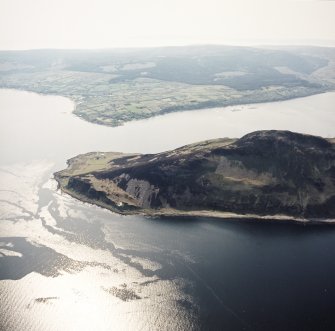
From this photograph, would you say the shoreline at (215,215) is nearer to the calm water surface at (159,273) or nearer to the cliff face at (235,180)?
the cliff face at (235,180)

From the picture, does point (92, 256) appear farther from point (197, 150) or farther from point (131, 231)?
point (197, 150)

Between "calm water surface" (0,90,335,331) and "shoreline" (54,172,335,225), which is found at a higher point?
"shoreline" (54,172,335,225)

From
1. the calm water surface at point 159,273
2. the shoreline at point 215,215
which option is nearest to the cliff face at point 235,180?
the shoreline at point 215,215

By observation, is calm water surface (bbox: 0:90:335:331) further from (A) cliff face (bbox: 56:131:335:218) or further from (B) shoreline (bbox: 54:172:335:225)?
(A) cliff face (bbox: 56:131:335:218)

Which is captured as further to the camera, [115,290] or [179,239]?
[179,239]

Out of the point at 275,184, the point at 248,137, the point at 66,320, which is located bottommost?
the point at 66,320

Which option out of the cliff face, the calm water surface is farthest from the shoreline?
the calm water surface

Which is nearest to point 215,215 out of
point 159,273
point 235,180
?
point 235,180

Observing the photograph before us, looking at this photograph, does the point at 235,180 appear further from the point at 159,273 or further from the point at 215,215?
the point at 159,273

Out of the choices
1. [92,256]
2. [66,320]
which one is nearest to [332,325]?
[66,320]
